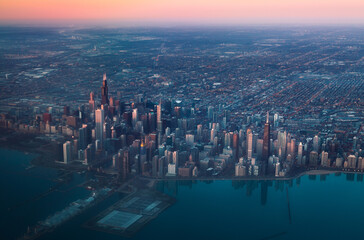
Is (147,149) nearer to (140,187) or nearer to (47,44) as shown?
(140,187)

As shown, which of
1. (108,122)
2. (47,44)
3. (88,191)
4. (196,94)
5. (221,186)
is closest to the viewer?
(88,191)

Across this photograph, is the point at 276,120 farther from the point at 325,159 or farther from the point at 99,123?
the point at 99,123

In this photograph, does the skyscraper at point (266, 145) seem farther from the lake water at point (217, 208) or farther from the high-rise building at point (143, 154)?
the high-rise building at point (143, 154)

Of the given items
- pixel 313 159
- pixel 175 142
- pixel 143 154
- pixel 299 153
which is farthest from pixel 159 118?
pixel 313 159

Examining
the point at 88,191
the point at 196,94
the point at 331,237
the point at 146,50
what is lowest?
the point at 331,237

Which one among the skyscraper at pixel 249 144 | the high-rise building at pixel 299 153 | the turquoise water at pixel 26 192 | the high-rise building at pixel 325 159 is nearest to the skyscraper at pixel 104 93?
the turquoise water at pixel 26 192

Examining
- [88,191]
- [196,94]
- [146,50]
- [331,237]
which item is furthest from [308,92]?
[88,191]

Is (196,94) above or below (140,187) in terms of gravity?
above

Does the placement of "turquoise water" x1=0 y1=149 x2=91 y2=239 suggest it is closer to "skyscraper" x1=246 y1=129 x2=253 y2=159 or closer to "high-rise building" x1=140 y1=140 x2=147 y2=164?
"high-rise building" x1=140 y1=140 x2=147 y2=164
